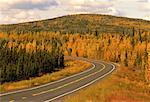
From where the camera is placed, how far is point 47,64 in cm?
10400

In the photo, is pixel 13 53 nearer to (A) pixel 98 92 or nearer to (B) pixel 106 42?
(A) pixel 98 92

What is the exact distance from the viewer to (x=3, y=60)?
8925cm

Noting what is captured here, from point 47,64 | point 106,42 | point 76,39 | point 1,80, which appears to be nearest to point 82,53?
point 106,42

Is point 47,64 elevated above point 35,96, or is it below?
below

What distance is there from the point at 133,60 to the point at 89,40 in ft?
164

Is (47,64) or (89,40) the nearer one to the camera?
(47,64)

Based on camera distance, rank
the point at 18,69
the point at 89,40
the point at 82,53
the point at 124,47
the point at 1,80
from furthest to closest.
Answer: the point at 89,40, the point at 82,53, the point at 124,47, the point at 18,69, the point at 1,80

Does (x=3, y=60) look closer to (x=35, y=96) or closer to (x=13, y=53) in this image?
(x=13, y=53)

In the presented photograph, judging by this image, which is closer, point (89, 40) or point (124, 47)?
point (124, 47)

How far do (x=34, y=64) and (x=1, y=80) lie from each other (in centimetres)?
2289

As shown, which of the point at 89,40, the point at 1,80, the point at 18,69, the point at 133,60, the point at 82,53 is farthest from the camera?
the point at 89,40

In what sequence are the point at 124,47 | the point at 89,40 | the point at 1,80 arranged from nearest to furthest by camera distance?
the point at 1,80
the point at 124,47
the point at 89,40

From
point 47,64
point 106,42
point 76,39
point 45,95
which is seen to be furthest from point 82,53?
point 45,95

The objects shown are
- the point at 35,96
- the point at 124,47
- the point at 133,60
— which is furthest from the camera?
the point at 124,47
